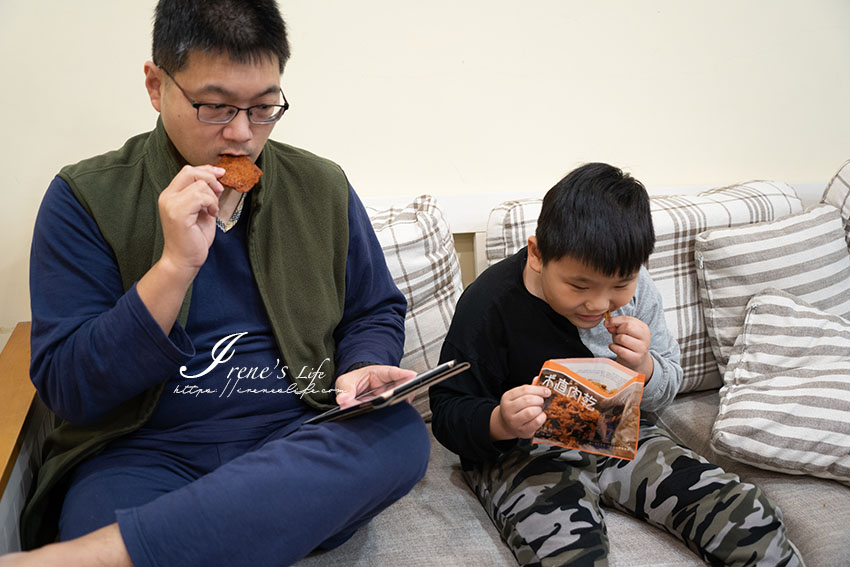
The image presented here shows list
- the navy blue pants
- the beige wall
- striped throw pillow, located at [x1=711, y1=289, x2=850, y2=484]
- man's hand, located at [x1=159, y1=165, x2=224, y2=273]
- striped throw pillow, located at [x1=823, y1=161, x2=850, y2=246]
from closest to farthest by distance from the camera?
the navy blue pants → man's hand, located at [x1=159, y1=165, x2=224, y2=273] → striped throw pillow, located at [x1=711, y1=289, x2=850, y2=484] → the beige wall → striped throw pillow, located at [x1=823, y1=161, x2=850, y2=246]

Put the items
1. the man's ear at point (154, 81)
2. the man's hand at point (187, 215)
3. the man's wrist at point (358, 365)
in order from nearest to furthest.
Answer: the man's hand at point (187, 215), the man's ear at point (154, 81), the man's wrist at point (358, 365)

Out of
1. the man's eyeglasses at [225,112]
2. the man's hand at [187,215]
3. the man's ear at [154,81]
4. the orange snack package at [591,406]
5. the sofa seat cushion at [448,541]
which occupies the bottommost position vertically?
the sofa seat cushion at [448,541]

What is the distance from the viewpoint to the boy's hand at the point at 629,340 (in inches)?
54.0

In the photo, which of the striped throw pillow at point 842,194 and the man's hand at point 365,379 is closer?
the man's hand at point 365,379

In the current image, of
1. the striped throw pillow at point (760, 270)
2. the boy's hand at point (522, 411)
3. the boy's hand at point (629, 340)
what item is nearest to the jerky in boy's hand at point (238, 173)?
the boy's hand at point (522, 411)

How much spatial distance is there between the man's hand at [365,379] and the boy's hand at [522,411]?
0.19 meters

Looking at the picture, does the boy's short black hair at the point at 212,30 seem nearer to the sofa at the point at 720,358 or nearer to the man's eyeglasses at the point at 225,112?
the man's eyeglasses at the point at 225,112

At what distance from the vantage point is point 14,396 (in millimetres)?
1394

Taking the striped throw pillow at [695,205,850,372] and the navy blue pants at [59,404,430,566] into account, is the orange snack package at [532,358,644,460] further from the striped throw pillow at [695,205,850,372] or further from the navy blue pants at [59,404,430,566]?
the striped throw pillow at [695,205,850,372]

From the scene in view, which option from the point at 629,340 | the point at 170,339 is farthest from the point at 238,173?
the point at 629,340

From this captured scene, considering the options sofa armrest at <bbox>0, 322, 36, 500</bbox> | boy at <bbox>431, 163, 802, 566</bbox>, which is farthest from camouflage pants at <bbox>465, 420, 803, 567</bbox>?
sofa armrest at <bbox>0, 322, 36, 500</bbox>

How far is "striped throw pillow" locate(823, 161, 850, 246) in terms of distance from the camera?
1974mm

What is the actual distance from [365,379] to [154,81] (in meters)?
0.65

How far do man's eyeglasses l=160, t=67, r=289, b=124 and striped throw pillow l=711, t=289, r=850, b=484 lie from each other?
3.78ft
